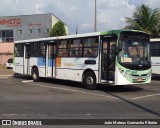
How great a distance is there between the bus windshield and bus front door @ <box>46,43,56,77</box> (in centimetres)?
610

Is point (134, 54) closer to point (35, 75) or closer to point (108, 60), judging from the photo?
point (108, 60)

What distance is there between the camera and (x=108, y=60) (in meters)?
18.1

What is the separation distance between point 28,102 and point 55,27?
41815 mm

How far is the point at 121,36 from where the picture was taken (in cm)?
1766

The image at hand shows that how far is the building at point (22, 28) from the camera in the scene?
59625 millimetres

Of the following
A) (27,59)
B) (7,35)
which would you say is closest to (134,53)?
(27,59)

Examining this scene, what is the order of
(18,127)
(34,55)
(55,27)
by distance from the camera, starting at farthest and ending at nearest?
(55,27) < (34,55) < (18,127)

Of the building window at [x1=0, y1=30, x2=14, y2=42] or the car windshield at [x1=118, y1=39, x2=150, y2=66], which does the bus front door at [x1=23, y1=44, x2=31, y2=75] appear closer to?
the car windshield at [x1=118, y1=39, x2=150, y2=66]

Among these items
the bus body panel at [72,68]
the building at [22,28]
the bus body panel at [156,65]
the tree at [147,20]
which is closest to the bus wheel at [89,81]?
the bus body panel at [72,68]

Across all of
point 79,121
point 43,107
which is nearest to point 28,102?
point 43,107

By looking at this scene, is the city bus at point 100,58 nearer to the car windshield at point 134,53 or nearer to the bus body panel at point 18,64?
the car windshield at point 134,53

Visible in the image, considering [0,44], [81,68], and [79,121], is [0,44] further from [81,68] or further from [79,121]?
[79,121]

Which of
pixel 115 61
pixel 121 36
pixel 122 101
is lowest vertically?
pixel 122 101

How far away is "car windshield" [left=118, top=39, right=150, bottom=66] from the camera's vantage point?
17688mm
